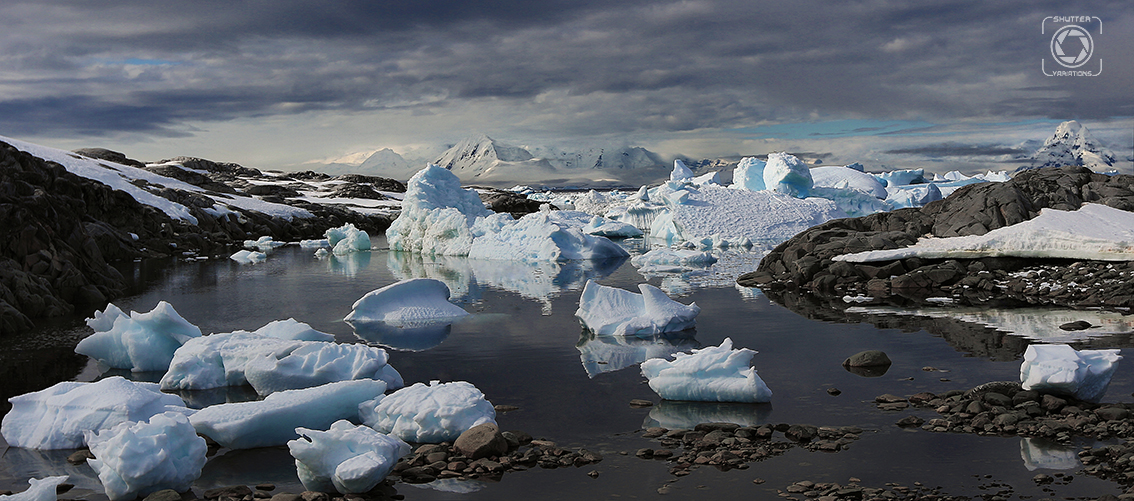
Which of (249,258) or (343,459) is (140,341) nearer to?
(343,459)

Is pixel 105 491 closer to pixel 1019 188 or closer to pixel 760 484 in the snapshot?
pixel 760 484

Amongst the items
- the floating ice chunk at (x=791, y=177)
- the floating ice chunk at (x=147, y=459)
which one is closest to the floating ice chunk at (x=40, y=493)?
the floating ice chunk at (x=147, y=459)

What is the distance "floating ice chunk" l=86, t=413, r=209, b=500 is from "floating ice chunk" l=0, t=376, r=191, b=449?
3.94ft

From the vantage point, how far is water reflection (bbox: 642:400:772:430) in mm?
7898

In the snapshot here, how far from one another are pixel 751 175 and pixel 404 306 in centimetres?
3240

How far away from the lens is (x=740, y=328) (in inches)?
531

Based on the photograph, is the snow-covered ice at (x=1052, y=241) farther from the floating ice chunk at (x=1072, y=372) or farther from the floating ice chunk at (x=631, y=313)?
the floating ice chunk at (x=1072, y=372)

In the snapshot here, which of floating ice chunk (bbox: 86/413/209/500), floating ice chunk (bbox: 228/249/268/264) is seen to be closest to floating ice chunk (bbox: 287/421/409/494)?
floating ice chunk (bbox: 86/413/209/500)

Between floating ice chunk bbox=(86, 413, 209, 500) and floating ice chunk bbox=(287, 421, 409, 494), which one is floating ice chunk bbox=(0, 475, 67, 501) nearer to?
floating ice chunk bbox=(86, 413, 209, 500)

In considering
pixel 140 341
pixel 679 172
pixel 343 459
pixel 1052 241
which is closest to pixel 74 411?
pixel 343 459

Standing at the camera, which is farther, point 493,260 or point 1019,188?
point 493,260

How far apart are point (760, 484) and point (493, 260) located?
23.8m

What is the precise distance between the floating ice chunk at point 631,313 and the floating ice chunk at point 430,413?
528 centimetres

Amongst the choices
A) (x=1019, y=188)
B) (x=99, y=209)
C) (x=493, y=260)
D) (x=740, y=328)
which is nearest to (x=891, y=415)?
(x=740, y=328)
